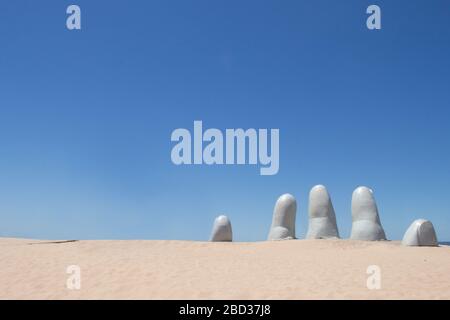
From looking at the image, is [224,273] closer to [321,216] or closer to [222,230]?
[321,216]

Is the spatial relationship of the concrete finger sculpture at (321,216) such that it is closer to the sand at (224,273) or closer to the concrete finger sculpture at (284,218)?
the concrete finger sculpture at (284,218)

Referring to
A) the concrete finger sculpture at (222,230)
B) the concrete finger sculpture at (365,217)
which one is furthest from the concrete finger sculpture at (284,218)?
the concrete finger sculpture at (365,217)

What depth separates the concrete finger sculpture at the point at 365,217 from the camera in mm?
21188

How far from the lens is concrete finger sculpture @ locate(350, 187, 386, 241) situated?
21188 millimetres

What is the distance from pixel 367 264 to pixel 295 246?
20.8 feet

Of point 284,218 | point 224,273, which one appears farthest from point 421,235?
point 224,273

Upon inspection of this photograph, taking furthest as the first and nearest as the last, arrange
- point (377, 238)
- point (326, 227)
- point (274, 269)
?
point (326, 227), point (377, 238), point (274, 269)

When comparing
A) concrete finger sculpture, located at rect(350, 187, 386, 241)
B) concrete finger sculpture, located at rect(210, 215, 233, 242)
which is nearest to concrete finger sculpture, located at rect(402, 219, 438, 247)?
concrete finger sculpture, located at rect(350, 187, 386, 241)

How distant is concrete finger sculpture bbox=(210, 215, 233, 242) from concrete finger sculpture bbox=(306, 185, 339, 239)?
453cm

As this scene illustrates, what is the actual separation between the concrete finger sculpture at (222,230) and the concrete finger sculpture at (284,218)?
239cm

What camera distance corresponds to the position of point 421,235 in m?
19.8

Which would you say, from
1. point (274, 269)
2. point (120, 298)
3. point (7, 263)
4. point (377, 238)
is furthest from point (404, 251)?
point (7, 263)
